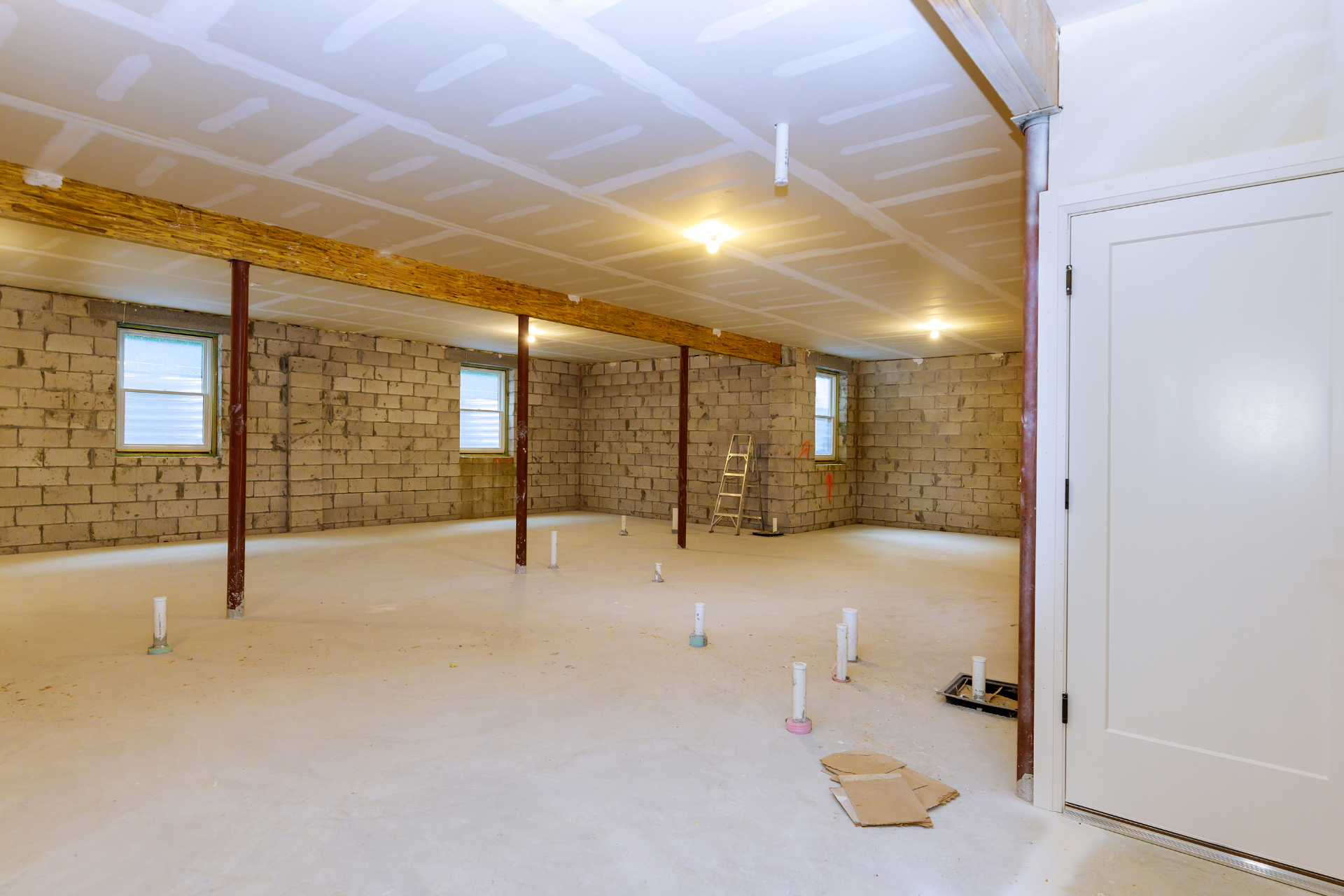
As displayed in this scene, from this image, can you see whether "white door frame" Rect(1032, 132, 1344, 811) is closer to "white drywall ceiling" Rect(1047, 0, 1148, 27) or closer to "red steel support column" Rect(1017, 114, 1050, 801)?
"red steel support column" Rect(1017, 114, 1050, 801)

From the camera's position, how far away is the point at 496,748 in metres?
2.81

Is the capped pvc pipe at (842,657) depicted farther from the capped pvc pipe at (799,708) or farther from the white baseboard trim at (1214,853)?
the white baseboard trim at (1214,853)

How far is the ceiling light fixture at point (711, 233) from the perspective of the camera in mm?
4406

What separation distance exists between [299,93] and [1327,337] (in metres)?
3.64

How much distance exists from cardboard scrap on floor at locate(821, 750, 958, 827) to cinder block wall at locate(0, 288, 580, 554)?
26.5ft

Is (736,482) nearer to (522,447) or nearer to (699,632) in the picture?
(522,447)

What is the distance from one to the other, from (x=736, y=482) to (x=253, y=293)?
21.3 feet

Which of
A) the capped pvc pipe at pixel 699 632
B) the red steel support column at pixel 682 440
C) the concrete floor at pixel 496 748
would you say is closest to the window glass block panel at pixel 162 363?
the concrete floor at pixel 496 748

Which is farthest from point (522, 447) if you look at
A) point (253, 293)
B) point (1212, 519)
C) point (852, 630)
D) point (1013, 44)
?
point (1212, 519)

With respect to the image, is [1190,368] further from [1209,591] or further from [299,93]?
[299,93]

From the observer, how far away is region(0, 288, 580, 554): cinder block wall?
6988mm

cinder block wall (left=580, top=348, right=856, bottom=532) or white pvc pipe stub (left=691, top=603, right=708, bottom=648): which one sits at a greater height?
cinder block wall (left=580, top=348, right=856, bottom=532)

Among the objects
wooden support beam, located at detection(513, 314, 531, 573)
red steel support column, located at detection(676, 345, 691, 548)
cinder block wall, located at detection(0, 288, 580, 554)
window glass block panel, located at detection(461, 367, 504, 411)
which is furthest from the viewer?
window glass block panel, located at detection(461, 367, 504, 411)

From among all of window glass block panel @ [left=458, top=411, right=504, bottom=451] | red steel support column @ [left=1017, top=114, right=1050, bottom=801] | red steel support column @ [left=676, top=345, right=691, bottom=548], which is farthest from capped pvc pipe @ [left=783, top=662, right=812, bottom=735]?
window glass block panel @ [left=458, top=411, right=504, bottom=451]
